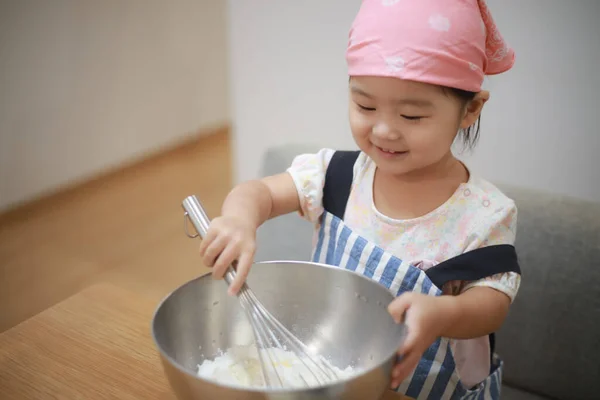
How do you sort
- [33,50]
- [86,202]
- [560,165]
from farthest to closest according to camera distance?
[86,202] → [33,50] → [560,165]

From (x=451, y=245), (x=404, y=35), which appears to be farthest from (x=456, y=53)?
(x=451, y=245)

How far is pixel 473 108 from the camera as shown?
74cm

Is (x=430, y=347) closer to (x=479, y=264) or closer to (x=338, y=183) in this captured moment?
(x=479, y=264)

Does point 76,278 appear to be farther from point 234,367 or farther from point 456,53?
point 456,53

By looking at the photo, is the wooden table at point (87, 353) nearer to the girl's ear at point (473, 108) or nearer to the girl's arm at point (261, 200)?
the girl's arm at point (261, 200)

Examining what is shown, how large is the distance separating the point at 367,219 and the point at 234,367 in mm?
298

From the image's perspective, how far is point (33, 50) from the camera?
208cm

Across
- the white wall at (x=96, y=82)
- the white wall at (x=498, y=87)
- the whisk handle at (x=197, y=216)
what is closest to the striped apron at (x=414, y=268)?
the whisk handle at (x=197, y=216)

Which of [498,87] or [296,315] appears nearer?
[296,315]

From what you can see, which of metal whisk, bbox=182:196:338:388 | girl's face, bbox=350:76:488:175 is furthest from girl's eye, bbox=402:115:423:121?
metal whisk, bbox=182:196:338:388

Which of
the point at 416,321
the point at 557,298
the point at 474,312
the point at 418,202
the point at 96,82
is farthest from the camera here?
the point at 96,82

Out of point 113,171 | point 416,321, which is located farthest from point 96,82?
point 416,321

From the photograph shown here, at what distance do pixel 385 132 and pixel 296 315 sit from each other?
0.23 metres

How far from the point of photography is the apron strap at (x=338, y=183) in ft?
2.81
